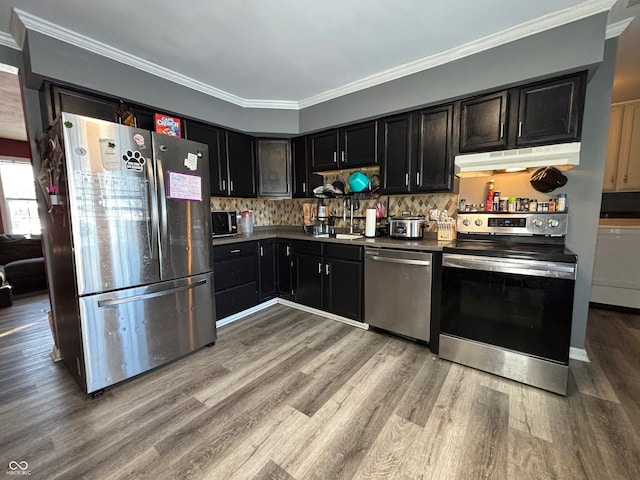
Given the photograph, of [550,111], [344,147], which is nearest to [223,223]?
[344,147]

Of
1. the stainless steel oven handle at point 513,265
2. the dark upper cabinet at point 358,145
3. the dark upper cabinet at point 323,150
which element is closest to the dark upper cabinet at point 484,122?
the dark upper cabinet at point 358,145

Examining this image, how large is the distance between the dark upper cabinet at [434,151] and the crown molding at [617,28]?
3.63 feet

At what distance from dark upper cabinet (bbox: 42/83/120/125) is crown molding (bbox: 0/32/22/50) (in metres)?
0.37

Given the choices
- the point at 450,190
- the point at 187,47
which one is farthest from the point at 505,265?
→ the point at 187,47

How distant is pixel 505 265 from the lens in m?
1.93

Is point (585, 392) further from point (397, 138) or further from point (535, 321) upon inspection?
point (397, 138)

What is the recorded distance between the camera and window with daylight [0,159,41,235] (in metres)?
4.91

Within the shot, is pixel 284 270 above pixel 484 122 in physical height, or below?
below

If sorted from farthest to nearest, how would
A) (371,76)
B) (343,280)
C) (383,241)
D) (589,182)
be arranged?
(343,280) < (371,76) < (383,241) < (589,182)

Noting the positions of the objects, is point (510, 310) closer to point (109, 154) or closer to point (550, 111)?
point (550, 111)

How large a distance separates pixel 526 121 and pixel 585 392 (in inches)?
79.2

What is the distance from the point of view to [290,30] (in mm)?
2043

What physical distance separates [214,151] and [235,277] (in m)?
1.49

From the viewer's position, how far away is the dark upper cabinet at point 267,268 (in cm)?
333
